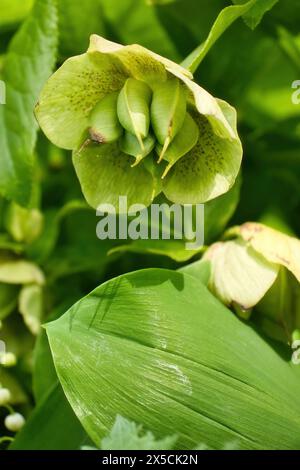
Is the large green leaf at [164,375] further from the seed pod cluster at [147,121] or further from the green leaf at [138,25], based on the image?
the green leaf at [138,25]

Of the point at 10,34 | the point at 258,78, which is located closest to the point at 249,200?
the point at 258,78

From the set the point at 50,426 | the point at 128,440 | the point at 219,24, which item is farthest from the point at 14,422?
the point at 219,24

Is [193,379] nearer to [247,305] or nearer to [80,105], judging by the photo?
[247,305]

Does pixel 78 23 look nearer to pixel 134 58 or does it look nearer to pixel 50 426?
pixel 134 58

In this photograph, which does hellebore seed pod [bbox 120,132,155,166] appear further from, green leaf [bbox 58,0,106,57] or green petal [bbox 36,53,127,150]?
green leaf [bbox 58,0,106,57]

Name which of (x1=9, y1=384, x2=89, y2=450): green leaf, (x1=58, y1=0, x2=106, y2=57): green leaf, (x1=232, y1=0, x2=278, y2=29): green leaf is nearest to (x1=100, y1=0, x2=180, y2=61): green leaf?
(x1=58, y1=0, x2=106, y2=57): green leaf

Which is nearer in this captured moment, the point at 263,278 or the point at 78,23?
the point at 263,278
